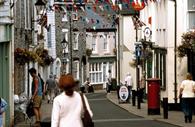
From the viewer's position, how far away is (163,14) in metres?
39.1

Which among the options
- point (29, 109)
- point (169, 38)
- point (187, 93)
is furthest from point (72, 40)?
point (29, 109)

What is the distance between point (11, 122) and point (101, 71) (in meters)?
60.0

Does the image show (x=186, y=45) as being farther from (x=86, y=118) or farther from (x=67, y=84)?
(x=67, y=84)

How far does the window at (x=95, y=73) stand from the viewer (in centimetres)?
8225

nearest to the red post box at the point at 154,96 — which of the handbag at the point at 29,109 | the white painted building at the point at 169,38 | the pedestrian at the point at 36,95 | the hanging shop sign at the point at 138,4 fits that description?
the white painted building at the point at 169,38

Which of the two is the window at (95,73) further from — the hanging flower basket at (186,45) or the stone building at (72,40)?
the hanging flower basket at (186,45)

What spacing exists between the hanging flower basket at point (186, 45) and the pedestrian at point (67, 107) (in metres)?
21.0

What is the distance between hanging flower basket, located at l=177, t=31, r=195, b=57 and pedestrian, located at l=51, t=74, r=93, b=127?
68.8 feet

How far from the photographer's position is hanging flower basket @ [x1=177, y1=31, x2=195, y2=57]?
105 ft

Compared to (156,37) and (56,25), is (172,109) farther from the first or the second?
(56,25)

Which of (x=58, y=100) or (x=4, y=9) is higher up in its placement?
(x=4, y=9)

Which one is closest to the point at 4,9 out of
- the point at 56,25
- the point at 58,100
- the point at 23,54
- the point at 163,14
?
the point at 23,54

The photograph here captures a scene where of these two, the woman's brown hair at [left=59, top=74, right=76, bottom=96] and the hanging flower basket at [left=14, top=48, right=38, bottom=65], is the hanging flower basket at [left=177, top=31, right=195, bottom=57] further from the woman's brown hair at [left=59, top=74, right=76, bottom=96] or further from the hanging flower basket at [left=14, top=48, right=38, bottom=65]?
the woman's brown hair at [left=59, top=74, right=76, bottom=96]

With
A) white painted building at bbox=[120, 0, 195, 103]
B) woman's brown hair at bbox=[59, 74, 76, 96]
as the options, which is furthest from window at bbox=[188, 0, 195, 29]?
woman's brown hair at bbox=[59, 74, 76, 96]
